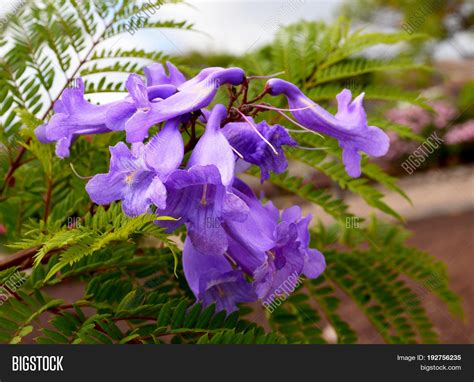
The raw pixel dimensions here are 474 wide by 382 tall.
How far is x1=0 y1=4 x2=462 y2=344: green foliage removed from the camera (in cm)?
73

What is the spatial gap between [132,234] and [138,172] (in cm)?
21

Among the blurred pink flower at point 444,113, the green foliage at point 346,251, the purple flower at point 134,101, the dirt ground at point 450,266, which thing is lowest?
the dirt ground at point 450,266

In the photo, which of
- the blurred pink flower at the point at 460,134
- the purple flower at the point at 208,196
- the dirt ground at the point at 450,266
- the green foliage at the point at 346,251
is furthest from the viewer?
the blurred pink flower at the point at 460,134

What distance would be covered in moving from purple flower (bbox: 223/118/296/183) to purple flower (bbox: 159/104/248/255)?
17 mm

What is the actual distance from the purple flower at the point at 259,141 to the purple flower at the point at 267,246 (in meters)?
0.06

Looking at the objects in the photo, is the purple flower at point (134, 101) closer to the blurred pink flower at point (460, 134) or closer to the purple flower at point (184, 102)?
the purple flower at point (184, 102)

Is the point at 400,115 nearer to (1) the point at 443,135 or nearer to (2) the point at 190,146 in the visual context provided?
(1) the point at 443,135

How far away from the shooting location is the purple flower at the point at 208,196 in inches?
24.7

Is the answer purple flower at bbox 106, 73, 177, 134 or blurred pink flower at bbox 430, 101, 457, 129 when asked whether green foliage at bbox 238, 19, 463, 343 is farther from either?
blurred pink flower at bbox 430, 101, 457, 129

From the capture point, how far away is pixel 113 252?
840mm

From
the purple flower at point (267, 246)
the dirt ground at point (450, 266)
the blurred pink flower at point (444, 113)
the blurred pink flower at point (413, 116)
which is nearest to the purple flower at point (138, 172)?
the purple flower at point (267, 246)

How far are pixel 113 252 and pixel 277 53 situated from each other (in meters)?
0.56

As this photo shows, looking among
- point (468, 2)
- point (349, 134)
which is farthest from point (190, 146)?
point (468, 2)

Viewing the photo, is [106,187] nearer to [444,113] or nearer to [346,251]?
[346,251]
